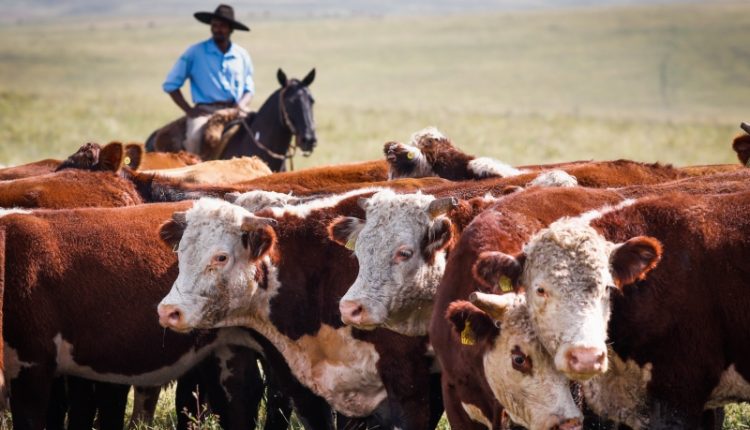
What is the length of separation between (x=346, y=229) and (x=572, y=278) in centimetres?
181

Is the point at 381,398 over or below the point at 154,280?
below

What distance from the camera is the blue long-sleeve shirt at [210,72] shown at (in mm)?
14945

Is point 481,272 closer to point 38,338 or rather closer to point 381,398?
point 381,398

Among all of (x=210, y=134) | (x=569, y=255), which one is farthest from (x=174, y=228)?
(x=210, y=134)

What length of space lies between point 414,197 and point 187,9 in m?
177

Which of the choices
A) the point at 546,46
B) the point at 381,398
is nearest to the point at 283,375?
the point at 381,398

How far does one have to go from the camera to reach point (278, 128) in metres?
14.9

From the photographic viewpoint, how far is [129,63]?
82812mm

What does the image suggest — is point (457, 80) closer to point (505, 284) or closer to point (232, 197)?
point (232, 197)

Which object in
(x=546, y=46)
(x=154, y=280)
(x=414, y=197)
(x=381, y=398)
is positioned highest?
(x=546, y=46)

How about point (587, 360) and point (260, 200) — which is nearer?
point (587, 360)

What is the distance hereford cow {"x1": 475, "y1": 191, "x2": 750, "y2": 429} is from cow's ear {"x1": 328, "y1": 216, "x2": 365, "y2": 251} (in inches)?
53.7

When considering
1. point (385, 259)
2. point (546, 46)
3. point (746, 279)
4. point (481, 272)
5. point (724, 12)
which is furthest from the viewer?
→ point (724, 12)

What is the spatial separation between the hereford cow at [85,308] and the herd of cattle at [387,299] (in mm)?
10
